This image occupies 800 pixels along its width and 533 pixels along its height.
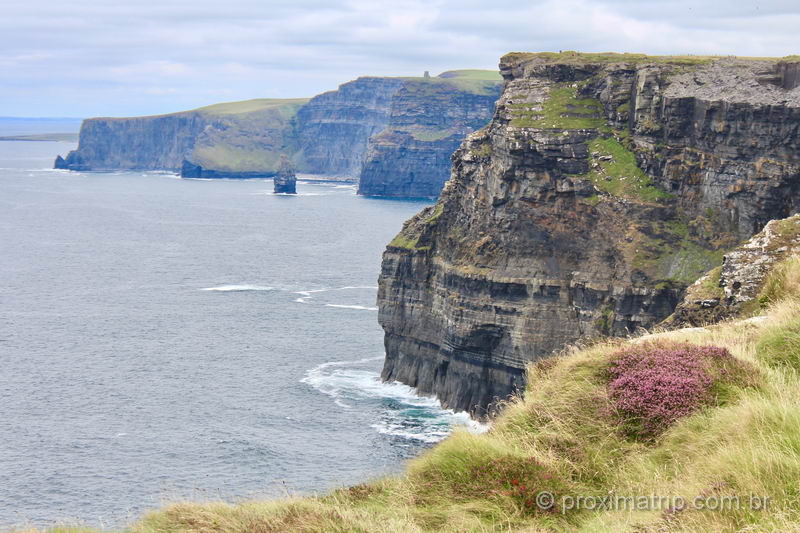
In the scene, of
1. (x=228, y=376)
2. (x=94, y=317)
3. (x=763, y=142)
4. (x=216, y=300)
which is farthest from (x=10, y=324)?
(x=763, y=142)

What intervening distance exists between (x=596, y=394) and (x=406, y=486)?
13.6 feet

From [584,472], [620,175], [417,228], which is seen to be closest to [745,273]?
[584,472]

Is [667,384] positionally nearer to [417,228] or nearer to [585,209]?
[585,209]

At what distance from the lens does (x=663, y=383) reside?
1900cm

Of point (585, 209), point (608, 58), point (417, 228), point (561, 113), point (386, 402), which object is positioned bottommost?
point (386, 402)

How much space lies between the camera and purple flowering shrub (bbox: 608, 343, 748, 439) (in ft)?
60.3

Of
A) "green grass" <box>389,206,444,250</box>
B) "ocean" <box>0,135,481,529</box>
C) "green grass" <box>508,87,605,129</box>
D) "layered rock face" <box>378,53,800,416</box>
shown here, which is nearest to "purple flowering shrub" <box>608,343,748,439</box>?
"ocean" <box>0,135,481,529</box>

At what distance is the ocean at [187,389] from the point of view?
59.1 metres

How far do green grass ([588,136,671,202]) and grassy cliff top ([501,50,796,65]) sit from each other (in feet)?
27.7

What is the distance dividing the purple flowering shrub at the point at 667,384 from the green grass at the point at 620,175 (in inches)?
2130

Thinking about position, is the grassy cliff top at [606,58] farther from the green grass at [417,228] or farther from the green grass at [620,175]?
the green grass at [417,228]

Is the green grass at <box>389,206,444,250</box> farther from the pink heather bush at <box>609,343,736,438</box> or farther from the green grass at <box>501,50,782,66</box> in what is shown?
the pink heather bush at <box>609,343,736,438</box>

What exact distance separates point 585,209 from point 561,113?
9546 mm

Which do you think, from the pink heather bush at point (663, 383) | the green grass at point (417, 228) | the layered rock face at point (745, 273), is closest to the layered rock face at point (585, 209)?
the green grass at point (417, 228)
